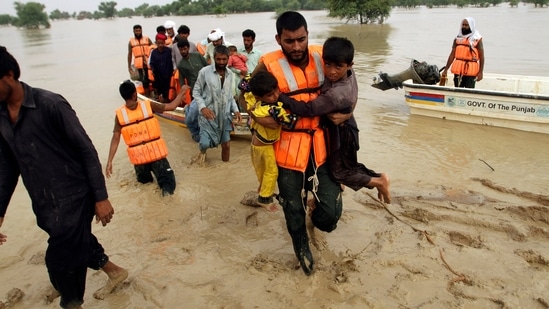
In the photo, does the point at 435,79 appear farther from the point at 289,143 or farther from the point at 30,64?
the point at 30,64

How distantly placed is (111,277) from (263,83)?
6.07ft

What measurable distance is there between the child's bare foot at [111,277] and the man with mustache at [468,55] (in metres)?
6.62

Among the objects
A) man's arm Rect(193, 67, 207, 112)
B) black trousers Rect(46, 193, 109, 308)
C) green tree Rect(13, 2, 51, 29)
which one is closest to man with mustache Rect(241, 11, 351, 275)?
black trousers Rect(46, 193, 109, 308)

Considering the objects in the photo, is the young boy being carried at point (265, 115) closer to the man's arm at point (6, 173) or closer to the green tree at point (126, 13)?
the man's arm at point (6, 173)

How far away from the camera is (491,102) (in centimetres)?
686

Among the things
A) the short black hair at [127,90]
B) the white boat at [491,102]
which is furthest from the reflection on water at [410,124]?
the short black hair at [127,90]

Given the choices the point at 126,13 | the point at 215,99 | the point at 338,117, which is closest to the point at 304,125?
the point at 338,117

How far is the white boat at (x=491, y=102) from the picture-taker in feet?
21.4

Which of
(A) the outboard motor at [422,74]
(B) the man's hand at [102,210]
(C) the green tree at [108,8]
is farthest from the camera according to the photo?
(C) the green tree at [108,8]

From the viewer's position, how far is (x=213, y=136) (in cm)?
561

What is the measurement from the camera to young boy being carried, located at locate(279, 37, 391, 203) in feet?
8.72

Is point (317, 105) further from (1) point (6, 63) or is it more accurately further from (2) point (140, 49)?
(2) point (140, 49)

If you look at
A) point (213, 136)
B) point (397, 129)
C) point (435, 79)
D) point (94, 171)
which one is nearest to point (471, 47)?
point (435, 79)

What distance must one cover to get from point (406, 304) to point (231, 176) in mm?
3085
